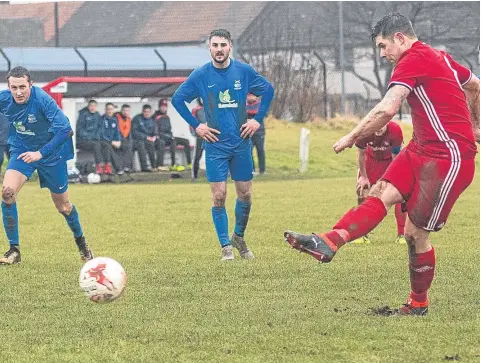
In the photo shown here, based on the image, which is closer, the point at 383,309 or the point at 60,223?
the point at 383,309

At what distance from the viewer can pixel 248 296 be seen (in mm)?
8211

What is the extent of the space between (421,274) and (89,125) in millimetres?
18409

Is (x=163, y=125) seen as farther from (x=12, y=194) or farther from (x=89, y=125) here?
(x=12, y=194)

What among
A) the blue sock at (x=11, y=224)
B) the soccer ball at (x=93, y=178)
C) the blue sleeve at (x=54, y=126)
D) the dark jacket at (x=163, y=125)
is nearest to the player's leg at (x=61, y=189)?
the blue sleeve at (x=54, y=126)

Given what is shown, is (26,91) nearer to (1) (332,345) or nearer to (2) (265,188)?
(1) (332,345)

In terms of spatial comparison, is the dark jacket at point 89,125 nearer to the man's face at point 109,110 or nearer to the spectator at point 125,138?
the man's face at point 109,110

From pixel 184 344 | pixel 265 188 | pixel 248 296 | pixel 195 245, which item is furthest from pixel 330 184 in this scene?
pixel 184 344

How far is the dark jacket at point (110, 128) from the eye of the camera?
24.9 m

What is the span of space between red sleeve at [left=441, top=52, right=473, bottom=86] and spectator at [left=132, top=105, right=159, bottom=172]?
1888 centimetres

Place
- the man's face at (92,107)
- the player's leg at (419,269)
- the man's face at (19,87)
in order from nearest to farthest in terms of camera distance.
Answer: the player's leg at (419,269) < the man's face at (19,87) < the man's face at (92,107)

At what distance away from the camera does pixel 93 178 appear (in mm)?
24922

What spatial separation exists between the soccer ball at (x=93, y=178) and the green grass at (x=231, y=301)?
916 cm

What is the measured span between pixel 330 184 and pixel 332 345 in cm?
1761

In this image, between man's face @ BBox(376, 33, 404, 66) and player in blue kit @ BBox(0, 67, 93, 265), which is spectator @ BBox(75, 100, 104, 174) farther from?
man's face @ BBox(376, 33, 404, 66)
